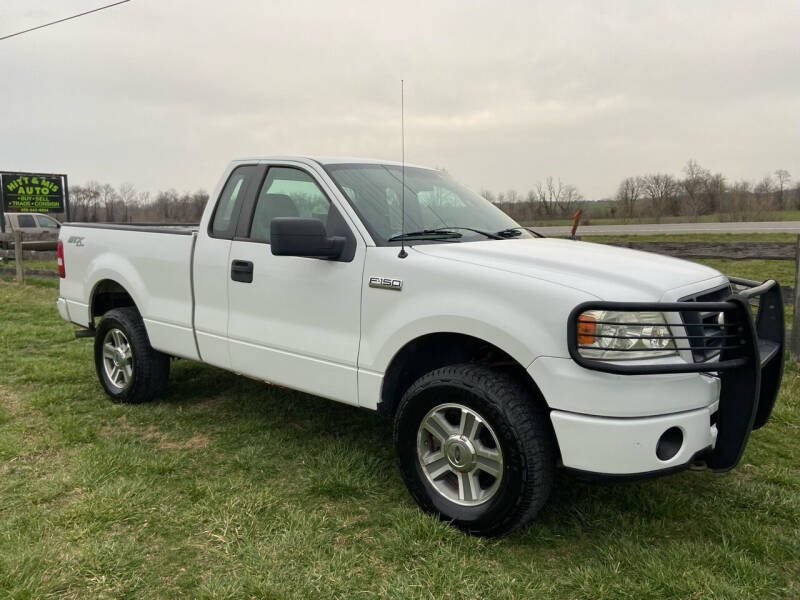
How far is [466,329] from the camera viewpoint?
310cm

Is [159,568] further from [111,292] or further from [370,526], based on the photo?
[111,292]

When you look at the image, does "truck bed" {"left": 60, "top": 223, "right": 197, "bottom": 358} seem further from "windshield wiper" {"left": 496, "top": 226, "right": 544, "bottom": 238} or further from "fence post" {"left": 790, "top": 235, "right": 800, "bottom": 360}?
"fence post" {"left": 790, "top": 235, "right": 800, "bottom": 360}

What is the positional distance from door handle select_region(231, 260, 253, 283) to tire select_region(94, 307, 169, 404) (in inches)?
56.7

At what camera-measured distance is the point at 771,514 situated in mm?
3504

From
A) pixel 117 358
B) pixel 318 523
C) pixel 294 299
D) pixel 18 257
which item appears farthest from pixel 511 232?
pixel 18 257

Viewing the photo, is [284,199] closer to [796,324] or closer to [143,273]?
[143,273]

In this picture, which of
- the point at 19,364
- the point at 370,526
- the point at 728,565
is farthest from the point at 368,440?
the point at 19,364

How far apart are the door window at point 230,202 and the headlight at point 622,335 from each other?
2574 millimetres

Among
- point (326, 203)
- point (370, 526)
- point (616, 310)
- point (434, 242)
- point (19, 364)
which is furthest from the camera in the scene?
point (19, 364)

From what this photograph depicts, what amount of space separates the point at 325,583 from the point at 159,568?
0.79 metres

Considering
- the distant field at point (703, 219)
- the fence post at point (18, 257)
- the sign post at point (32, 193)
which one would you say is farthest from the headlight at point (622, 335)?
the distant field at point (703, 219)

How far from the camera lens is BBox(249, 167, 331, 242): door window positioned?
4.03 metres

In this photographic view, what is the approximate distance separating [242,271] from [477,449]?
1952 millimetres

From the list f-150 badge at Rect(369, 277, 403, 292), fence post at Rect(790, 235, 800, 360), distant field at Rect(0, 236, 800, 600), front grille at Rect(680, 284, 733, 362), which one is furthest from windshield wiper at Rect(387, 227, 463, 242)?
fence post at Rect(790, 235, 800, 360)
